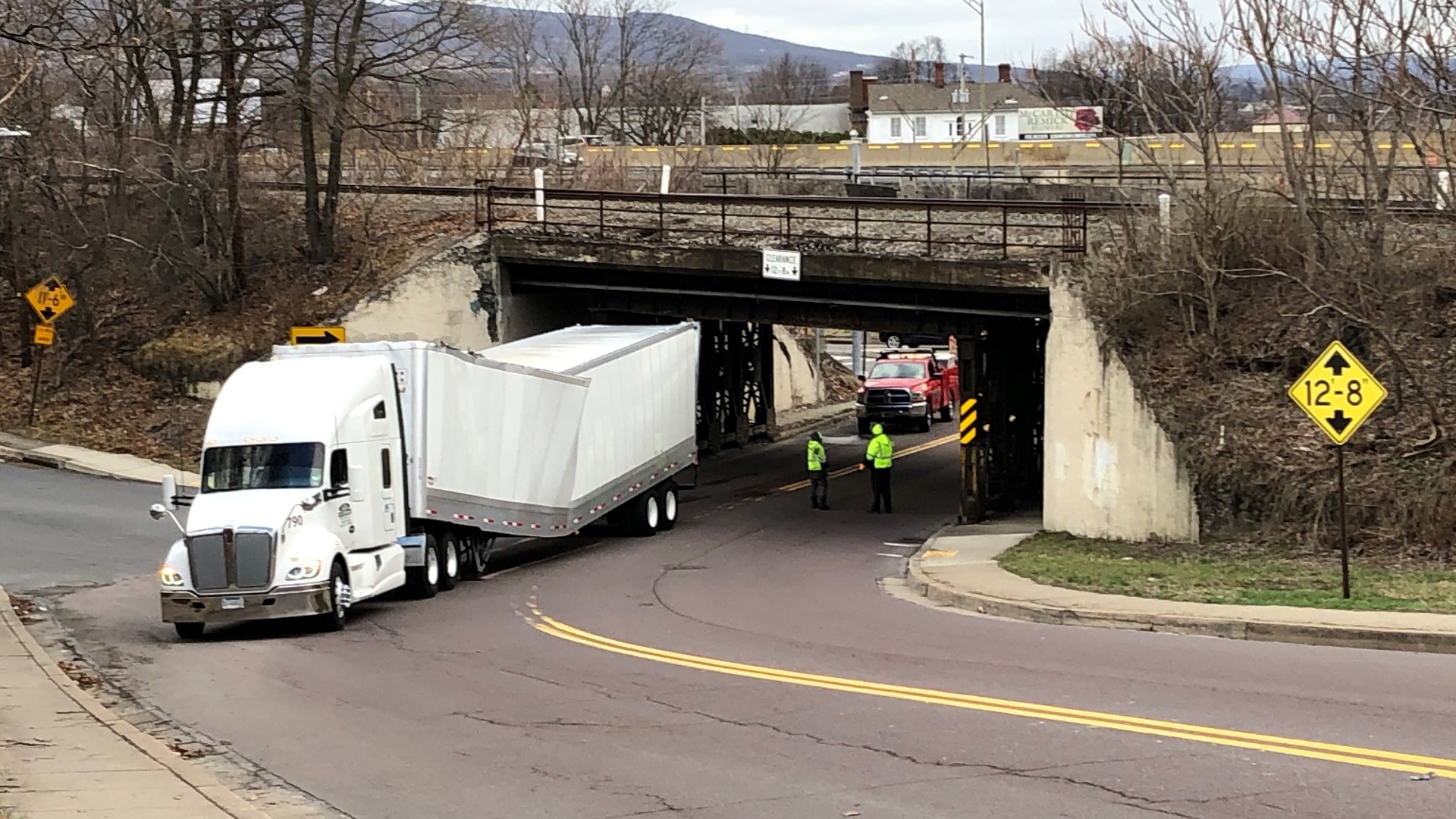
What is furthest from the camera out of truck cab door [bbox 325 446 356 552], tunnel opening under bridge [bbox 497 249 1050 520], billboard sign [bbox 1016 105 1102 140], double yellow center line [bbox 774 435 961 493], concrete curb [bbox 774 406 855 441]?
billboard sign [bbox 1016 105 1102 140]

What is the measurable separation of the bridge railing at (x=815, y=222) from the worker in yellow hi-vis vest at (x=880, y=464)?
3648mm

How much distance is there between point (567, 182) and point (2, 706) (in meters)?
35.2

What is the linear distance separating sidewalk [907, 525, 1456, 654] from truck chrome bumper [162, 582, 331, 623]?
310 inches

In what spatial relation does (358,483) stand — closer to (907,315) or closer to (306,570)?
(306,570)

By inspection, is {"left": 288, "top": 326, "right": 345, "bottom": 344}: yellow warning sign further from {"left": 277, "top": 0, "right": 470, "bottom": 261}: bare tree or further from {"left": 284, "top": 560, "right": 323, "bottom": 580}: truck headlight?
{"left": 284, "top": 560, "right": 323, "bottom": 580}: truck headlight

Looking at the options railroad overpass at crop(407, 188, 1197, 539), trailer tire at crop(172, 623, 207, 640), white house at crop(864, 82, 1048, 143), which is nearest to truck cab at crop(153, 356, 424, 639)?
trailer tire at crop(172, 623, 207, 640)

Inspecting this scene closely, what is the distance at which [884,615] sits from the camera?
60.1 feet

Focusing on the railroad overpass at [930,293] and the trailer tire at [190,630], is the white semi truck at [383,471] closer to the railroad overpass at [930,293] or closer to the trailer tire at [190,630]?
the trailer tire at [190,630]

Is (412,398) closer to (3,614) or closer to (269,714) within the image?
(3,614)

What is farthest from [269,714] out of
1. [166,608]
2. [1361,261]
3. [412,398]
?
[1361,261]

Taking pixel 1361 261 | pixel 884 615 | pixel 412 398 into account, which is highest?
pixel 1361 261

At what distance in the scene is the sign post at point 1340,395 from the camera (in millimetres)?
16969

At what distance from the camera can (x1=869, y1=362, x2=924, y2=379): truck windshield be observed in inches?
1876

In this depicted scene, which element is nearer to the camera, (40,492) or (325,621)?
(325,621)
